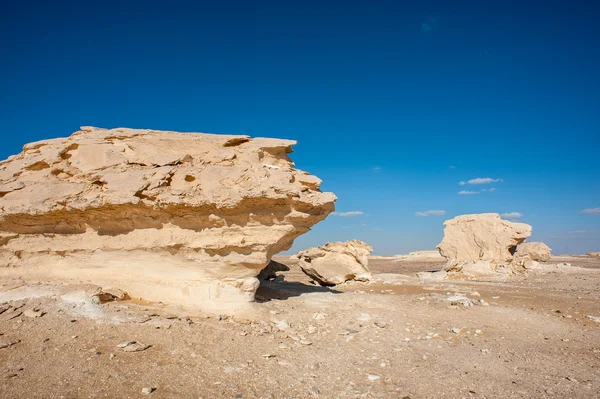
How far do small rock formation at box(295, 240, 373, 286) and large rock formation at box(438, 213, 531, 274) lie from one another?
7.33m

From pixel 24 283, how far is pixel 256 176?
531 cm

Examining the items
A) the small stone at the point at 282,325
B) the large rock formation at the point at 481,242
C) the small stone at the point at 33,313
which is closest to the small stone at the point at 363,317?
the small stone at the point at 282,325

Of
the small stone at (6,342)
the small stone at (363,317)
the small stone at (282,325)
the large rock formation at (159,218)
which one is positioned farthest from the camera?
the small stone at (363,317)

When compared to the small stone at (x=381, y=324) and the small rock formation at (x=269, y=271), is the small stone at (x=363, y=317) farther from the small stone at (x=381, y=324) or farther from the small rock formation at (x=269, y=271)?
the small rock formation at (x=269, y=271)

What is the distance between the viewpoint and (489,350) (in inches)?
250

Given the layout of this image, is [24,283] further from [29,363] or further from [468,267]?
[468,267]

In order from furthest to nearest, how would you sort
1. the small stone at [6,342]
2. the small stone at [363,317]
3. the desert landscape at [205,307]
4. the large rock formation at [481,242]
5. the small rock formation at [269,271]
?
the large rock formation at [481,242]
the small rock formation at [269,271]
the small stone at [363,317]
the small stone at [6,342]
the desert landscape at [205,307]

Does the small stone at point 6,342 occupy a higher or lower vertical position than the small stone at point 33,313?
lower

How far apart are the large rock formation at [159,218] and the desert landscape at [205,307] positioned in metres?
0.04

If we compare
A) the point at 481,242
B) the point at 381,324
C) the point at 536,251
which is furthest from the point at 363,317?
the point at 536,251

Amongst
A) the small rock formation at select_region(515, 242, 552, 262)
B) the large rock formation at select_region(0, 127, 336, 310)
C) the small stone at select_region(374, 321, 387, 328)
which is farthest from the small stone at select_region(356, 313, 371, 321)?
the small rock formation at select_region(515, 242, 552, 262)

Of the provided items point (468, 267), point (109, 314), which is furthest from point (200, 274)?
point (468, 267)

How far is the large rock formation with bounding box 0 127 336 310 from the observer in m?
7.75

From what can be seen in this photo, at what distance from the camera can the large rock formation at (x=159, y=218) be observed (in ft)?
25.4
